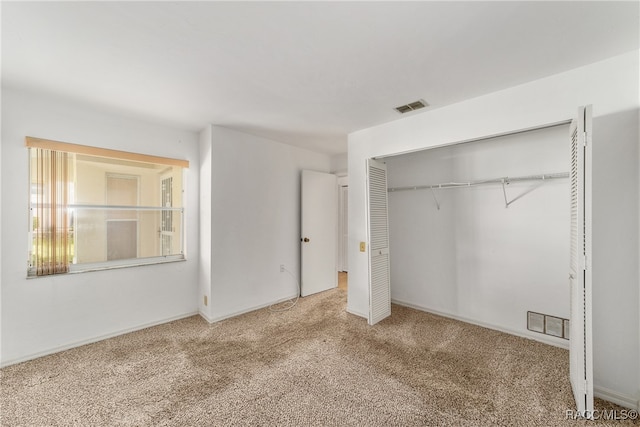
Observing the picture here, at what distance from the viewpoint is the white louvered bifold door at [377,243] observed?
3252 mm

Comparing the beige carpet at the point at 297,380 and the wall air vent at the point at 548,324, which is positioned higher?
the wall air vent at the point at 548,324

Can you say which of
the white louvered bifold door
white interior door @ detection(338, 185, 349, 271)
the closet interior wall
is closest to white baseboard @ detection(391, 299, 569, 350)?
the closet interior wall

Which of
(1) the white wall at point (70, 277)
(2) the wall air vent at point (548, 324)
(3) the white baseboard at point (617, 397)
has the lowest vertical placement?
(3) the white baseboard at point (617, 397)

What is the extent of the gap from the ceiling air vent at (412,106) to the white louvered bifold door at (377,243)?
67 cm

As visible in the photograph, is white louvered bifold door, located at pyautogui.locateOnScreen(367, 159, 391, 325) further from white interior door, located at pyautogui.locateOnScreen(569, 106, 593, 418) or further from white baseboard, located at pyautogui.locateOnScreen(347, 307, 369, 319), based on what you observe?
white interior door, located at pyautogui.locateOnScreen(569, 106, 593, 418)

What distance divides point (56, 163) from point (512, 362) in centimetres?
467

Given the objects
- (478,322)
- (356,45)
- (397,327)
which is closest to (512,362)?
(478,322)

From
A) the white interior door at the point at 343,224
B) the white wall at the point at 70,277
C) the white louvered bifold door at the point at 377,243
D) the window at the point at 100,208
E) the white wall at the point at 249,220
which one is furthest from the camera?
the white interior door at the point at 343,224

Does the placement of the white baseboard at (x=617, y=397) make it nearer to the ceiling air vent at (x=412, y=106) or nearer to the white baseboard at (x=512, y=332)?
the white baseboard at (x=512, y=332)

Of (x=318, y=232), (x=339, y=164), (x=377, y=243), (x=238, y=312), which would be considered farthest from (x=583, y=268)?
(x=339, y=164)

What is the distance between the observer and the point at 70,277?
2715 mm

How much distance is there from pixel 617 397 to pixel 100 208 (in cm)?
480

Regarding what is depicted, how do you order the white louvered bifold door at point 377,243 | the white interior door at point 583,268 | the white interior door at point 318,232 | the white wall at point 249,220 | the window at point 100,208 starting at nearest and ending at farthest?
the white interior door at point 583,268 → the window at point 100,208 → the white louvered bifold door at point 377,243 → the white wall at point 249,220 → the white interior door at point 318,232

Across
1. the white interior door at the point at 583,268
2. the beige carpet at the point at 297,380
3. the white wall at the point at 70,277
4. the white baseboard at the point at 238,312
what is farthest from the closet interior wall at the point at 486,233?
the white wall at the point at 70,277
